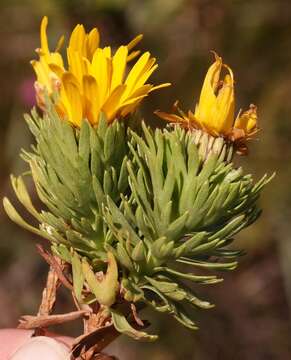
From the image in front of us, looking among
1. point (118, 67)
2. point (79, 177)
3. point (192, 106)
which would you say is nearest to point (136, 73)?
point (118, 67)

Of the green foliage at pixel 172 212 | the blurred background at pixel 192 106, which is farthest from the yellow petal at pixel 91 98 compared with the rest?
the blurred background at pixel 192 106

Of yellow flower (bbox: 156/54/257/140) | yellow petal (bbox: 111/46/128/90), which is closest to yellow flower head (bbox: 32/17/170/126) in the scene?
yellow petal (bbox: 111/46/128/90)

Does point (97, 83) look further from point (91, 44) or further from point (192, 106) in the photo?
point (192, 106)

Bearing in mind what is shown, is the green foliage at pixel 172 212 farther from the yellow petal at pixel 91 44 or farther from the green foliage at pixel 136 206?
the yellow petal at pixel 91 44

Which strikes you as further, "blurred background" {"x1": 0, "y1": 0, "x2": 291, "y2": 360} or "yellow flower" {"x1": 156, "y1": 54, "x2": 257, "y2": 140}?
"blurred background" {"x1": 0, "y1": 0, "x2": 291, "y2": 360}

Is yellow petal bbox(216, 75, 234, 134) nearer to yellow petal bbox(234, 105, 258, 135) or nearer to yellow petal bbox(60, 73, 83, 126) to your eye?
yellow petal bbox(234, 105, 258, 135)

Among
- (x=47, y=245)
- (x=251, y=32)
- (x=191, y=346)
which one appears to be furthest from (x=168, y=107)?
(x=191, y=346)
